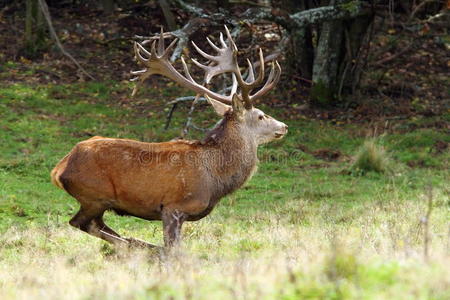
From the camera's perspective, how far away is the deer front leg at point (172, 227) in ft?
27.7

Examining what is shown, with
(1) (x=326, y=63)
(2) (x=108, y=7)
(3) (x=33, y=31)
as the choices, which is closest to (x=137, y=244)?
(1) (x=326, y=63)

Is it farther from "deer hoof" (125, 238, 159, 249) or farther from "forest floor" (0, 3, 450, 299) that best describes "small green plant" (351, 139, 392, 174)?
"deer hoof" (125, 238, 159, 249)

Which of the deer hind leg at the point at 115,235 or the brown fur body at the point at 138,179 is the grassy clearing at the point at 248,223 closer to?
the deer hind leg at the point at 115,235

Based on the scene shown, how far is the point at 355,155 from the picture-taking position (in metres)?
14.6

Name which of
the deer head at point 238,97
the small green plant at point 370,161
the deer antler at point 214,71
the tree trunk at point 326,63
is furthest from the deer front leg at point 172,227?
the tree trunk at point 326,63

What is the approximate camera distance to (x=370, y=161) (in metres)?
13.9

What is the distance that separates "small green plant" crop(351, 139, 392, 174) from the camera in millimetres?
13859

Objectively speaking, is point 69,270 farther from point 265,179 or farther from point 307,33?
point 307,33

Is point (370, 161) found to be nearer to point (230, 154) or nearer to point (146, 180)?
point (230, 154)

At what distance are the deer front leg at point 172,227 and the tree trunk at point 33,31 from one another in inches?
487

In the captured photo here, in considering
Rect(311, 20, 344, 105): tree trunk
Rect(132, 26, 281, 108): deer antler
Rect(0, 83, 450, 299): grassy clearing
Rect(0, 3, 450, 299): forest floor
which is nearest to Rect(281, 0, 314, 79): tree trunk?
Rect(311, 20, 344, 105): tree trunk

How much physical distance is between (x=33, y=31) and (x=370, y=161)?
952 centimetres

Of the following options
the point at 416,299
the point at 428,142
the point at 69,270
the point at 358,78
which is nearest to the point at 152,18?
the point at 358,78

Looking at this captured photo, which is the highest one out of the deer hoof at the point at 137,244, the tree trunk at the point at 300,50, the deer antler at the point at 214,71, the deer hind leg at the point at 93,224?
the deer antler at the point at 214,71
